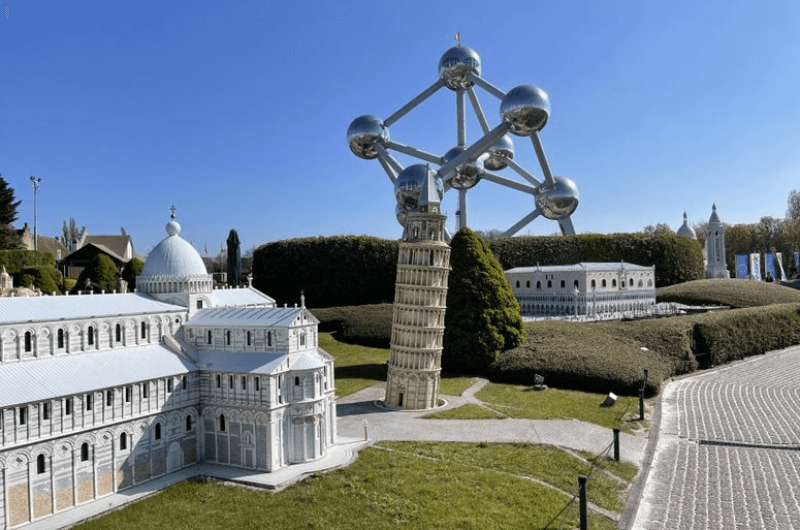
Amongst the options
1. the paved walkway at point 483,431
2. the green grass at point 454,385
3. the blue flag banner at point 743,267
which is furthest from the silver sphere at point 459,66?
the blue flag banner at point 743,267

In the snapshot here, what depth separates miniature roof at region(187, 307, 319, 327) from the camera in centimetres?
2629

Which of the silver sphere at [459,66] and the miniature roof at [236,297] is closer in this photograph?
the miniature roof at [236,297]

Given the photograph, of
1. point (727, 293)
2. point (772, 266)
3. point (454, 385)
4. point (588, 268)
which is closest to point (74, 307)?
point (454, 385)

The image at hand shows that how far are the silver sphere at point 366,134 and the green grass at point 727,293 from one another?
38791 mm

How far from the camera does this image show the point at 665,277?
7594cm

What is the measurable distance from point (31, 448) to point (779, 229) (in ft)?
429

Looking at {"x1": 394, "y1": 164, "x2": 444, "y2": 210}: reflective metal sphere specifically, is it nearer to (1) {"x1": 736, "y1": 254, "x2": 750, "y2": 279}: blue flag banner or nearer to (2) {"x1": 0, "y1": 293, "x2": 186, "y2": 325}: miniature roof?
(2) {"x1": 0, "y1": 293, "x2": 186, "y2": 325}: miniature roof

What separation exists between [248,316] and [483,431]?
13080 millimetres

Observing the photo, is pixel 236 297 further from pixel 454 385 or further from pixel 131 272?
pixel 131 272

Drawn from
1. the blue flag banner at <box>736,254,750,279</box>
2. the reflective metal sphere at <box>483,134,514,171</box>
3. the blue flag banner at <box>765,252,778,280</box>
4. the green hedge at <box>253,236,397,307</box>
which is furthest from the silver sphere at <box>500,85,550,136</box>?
the blue flag banner at <box>765,252,778,280</box>

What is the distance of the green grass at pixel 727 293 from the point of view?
65.2 m

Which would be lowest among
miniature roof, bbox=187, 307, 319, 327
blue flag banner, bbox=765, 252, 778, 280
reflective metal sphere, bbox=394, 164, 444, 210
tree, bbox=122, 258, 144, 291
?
miniature roof, bbox=187, 307, 319, 327

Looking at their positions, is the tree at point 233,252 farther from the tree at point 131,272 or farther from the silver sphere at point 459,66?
the silver sphere at point 459,66

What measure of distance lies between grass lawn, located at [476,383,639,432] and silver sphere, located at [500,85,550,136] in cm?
2666
